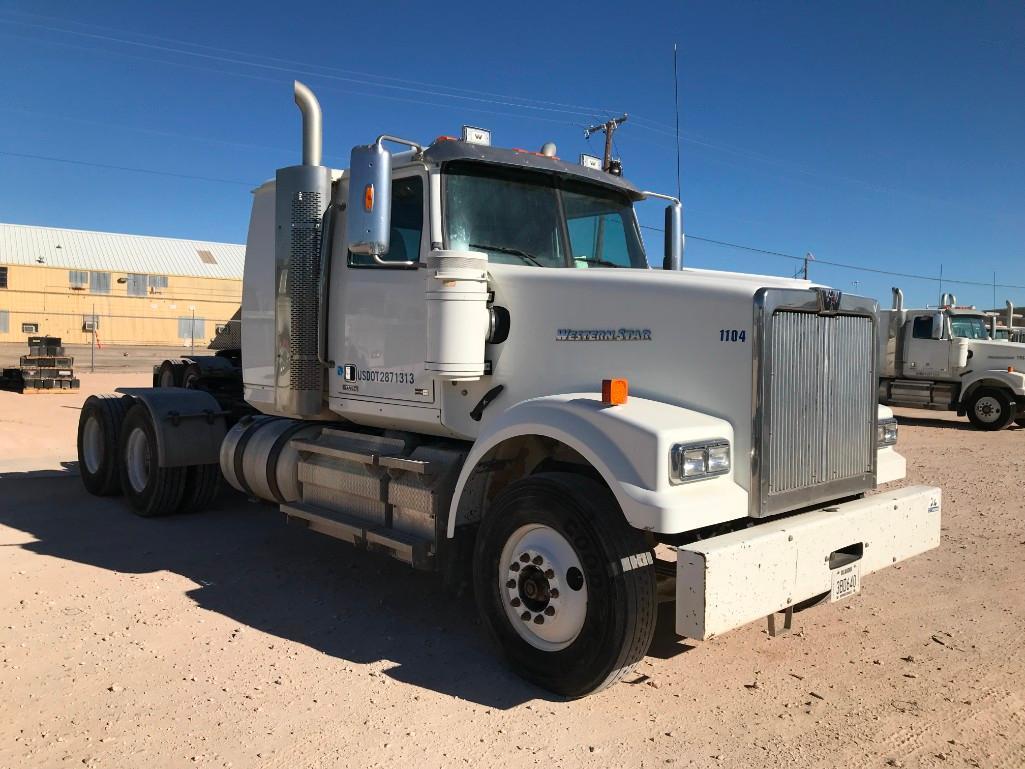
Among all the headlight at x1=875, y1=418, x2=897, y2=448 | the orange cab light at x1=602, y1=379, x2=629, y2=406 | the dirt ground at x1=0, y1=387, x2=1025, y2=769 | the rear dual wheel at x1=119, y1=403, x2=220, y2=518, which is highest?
the orange cab light at x1=602, y1=379, x2=629, y2=406

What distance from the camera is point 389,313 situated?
524 cm

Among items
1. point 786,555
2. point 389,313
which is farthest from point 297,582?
point 786,555

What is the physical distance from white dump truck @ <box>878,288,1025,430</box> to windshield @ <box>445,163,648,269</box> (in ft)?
46.3

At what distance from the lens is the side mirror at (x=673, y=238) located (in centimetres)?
612

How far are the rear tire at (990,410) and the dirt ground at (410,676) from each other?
39.9 ft

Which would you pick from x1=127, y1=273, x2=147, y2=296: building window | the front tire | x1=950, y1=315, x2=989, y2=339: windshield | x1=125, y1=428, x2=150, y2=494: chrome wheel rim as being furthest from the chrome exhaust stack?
x1=127, y1=273, x2=147, y2=296: building window

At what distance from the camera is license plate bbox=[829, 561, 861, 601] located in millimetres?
3896

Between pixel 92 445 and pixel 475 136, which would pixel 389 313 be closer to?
pixel 475 136

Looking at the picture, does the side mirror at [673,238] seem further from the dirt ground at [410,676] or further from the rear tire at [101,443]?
the rear tire at [101,443]

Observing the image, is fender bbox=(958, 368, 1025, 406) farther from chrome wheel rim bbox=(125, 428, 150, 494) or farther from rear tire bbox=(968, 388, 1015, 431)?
chrome wheel rim bbox=(125, 428, 150, 494)

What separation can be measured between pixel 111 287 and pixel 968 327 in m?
45.0

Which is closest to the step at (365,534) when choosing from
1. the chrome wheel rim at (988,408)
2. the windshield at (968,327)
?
Result: the chrome wheel rim at (988,408)

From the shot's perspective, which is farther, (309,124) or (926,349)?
(926,349)

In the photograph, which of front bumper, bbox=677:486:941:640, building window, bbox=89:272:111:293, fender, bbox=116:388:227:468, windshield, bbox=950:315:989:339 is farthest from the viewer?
building window, bbox=89:272:111:293
